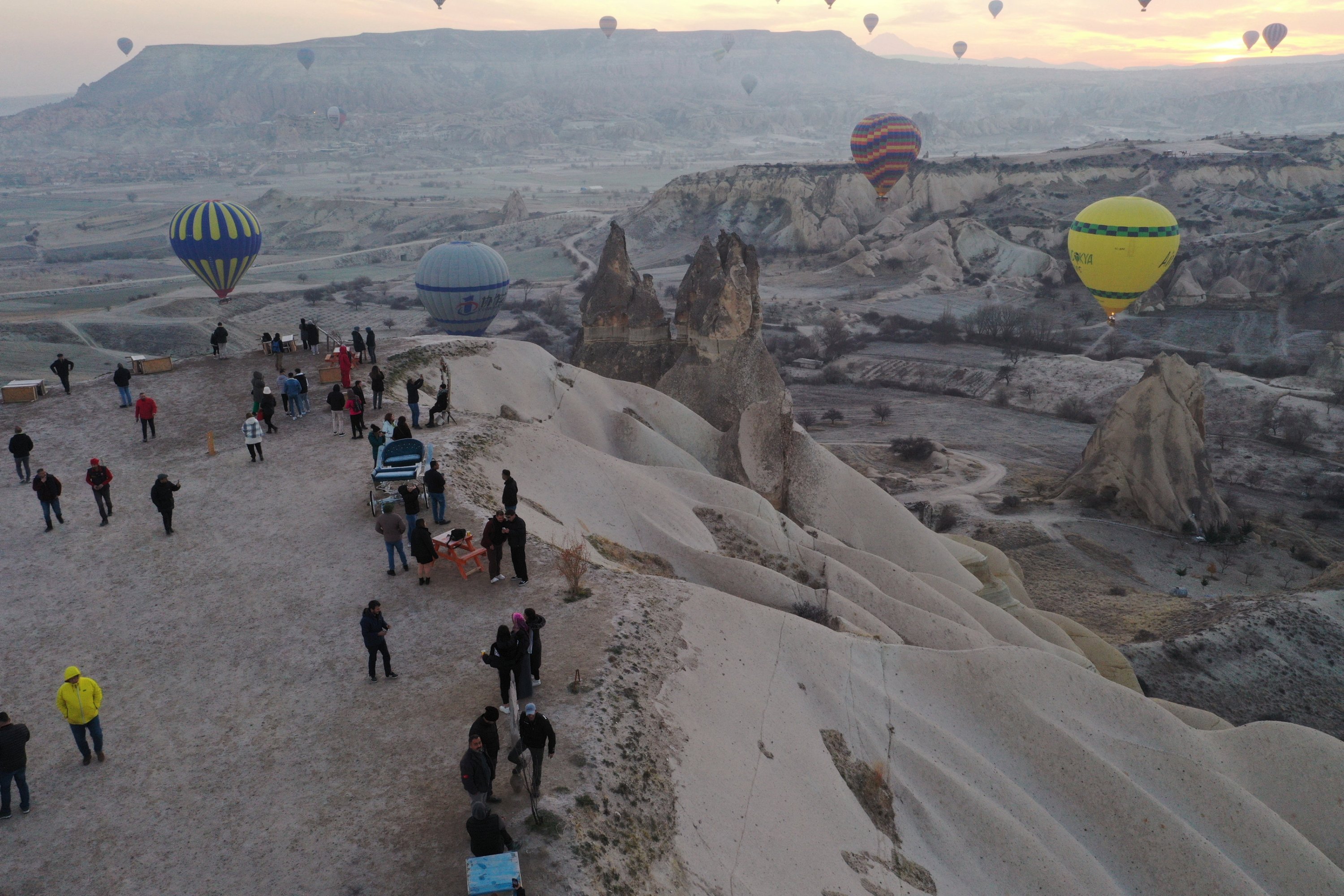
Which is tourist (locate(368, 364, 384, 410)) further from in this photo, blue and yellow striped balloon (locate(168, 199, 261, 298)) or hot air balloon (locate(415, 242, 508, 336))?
hot air balloon (locate(415, 242, 508, 336))

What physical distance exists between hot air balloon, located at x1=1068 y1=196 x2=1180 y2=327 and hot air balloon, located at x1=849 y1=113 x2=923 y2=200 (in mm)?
47451

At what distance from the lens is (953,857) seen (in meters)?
12.2

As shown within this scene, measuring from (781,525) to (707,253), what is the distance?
14.8 meters

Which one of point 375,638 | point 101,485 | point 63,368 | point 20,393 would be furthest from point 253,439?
point 375,638

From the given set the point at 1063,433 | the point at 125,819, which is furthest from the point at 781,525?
the point at 1063,433

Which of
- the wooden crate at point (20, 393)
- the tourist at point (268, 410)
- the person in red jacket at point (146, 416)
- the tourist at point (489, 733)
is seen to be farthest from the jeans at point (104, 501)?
the tourist at point (489, 733)

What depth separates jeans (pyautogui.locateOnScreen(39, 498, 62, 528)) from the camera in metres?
15.3

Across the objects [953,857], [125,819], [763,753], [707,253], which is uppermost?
[707,253]

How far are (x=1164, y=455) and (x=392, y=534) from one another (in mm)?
30701

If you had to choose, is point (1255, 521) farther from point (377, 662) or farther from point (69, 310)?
point (69, 310)

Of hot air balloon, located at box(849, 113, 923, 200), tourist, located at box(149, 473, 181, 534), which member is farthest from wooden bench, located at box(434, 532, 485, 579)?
hot air balloon, located at box(849, 113, 923, 200)

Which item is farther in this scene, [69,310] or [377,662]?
[69,310]

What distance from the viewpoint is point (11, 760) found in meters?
9.04

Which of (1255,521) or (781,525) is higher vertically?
(781,525)
